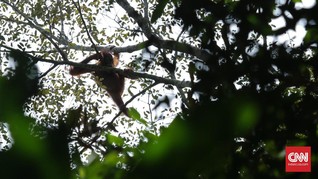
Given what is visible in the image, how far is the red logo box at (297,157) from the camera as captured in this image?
180 centimetres

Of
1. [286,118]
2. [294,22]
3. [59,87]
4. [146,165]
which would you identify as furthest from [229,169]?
[59,87]

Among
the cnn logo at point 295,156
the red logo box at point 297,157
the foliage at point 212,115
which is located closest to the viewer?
the foliage at point 212,115

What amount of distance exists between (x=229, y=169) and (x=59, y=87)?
6.00 meters

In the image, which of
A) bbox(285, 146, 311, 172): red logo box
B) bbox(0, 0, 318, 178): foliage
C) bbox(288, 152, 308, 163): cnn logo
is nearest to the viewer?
bbox(0, 0, 318, 178): foliage

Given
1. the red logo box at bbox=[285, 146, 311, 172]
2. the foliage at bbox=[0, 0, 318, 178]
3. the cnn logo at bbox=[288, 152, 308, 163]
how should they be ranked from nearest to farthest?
the foliage at bbox=[0, 0, 318, 178] < the red logo box at bbox=[285, 146, 311, 172] < the cnn logo at bbox=[288, 152, 308, 163]

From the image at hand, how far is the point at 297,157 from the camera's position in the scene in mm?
2094

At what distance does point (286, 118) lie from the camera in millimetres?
2016

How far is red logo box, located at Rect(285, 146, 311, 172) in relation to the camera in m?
1.80

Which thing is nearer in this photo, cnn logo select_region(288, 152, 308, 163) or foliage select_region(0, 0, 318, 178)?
foliage select_region(0, 0, 318, 178)

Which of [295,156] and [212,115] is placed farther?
[295,156]

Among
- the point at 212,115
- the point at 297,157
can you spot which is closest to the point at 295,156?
the point at 297,157

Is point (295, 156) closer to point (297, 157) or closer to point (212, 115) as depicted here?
point (297, 157)

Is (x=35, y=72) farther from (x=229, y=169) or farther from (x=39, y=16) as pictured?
(x=39, y=16)

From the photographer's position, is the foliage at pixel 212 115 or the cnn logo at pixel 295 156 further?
the cnn logo at pixel 295 156
